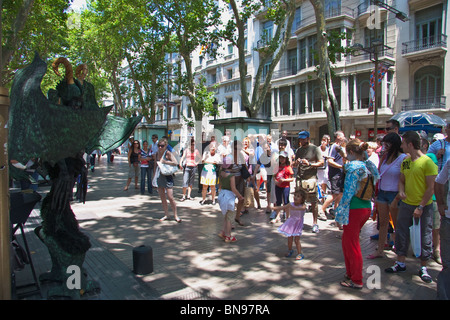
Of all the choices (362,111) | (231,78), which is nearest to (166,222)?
(362,111)

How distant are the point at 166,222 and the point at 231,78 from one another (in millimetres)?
32192

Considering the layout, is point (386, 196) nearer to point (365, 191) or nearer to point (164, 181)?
point (365, 191)

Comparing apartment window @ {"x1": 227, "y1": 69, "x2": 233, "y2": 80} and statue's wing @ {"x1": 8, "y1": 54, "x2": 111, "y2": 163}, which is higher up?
apartment window @ {"x1": 227, "y1": 69, "x2": 233, "y2": 80}

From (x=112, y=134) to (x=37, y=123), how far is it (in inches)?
37.7

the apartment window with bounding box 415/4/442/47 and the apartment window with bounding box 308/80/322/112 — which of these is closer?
the apartment window with bounding box 415/4/442/47

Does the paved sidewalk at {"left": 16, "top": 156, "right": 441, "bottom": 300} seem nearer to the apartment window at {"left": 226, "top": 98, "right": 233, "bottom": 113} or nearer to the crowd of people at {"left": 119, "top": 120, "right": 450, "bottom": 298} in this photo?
the crowd of people at {"left": 119, "top": 120, "right": 450, "bottom": 298}

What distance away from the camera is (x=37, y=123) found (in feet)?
8.87

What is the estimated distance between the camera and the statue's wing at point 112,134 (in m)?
3.49

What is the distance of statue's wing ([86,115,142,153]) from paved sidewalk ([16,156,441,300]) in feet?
5.61

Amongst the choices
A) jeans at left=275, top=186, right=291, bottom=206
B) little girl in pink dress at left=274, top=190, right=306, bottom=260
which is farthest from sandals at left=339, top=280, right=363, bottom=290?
jeans at left=275, top=186, right=291, bottom=206

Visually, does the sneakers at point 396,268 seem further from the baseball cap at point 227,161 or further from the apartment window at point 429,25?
the apartment window at point 429,25

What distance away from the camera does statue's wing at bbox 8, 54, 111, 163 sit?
2658mm

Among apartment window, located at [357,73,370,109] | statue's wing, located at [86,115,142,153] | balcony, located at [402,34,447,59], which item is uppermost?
balcony, located at [402,34,447,59]

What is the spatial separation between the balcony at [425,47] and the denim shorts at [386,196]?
65.1 ft
